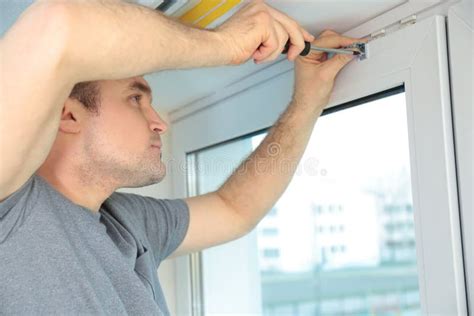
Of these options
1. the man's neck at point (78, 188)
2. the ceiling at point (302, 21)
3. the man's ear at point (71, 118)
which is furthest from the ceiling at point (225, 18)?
the man's neck at point (78, 188)

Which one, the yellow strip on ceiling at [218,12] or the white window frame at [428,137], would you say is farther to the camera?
the yellow strip on ceiling at [218,12]

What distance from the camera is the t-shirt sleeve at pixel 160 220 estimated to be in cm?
128

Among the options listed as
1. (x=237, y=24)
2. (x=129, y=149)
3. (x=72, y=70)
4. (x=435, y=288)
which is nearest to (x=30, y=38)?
(x=72, y=70)

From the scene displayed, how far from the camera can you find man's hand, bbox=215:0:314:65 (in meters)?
0.87

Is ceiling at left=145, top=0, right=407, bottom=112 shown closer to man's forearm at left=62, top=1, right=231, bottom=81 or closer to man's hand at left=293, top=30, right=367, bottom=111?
man's hand at left=293, top=30, right=367, bottom=111

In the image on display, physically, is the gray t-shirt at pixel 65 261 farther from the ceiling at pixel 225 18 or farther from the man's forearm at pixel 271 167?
the ceiling at pixel 225 18

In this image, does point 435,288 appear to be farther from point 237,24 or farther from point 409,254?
point 237,24

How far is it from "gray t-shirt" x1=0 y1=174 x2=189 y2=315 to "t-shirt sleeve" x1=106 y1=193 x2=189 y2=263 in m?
0.11

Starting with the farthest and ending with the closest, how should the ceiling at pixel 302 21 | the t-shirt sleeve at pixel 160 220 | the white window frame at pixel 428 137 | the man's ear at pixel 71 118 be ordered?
the t-shirt sleeve at pixel 160 220, the man's ear at pixel 71 118, the ceiling at pixel 302 21, the white window frame at pixel 428 137

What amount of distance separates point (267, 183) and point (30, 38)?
0.69m

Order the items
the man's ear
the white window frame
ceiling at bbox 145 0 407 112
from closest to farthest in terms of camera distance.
Result: the white window frame < ceiling at bbox 145 0 407 112 < the man's ear

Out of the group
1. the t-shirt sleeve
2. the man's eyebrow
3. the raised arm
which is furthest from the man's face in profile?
the raised arm

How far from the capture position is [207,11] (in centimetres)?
105

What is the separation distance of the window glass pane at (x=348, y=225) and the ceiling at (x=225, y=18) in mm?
161
